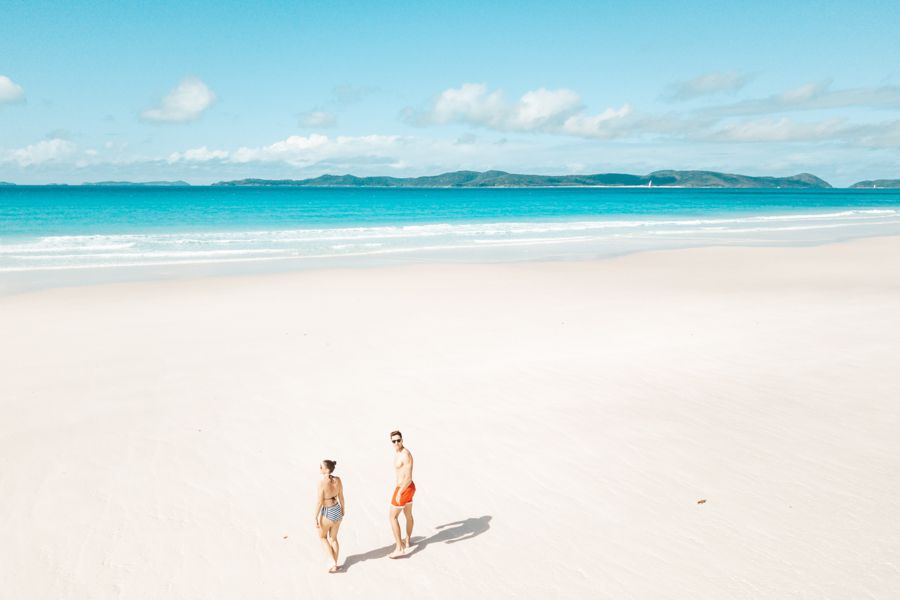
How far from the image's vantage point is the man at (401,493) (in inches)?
227

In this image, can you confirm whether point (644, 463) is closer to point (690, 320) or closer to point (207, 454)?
point (207, 454)

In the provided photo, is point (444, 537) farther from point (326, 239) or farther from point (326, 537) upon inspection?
point (326, 239)

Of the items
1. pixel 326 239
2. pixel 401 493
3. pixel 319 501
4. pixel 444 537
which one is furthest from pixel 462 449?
pixel 326 239

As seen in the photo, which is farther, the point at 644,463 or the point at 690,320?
the point at 690,320

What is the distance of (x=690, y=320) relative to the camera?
1472cm

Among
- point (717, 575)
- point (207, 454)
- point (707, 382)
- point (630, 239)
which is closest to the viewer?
point (717, 575)

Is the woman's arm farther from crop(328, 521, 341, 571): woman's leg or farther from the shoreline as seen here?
the shoreline

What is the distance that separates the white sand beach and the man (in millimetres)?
163

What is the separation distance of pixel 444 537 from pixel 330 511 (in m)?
1.27

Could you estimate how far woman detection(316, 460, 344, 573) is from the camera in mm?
5605

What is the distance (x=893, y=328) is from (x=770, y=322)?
7.76 ft

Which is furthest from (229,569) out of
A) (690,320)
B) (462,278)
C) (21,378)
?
(462,278)

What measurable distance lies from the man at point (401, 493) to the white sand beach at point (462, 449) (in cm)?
16

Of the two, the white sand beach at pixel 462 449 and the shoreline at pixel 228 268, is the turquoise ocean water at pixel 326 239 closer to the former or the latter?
the shoreline at pixel 228 268
